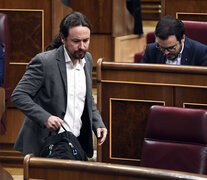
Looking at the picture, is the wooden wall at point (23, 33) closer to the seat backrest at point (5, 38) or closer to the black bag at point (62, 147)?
the seat backrest at point (5, 38)

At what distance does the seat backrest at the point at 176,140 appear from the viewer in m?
1.27

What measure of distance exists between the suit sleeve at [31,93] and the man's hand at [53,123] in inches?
0.4

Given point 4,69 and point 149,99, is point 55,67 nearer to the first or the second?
point 149,99

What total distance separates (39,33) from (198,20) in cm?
48

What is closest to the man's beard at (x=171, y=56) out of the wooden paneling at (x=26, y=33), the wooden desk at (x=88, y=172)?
the wooden paneling at (x=26, y=33)

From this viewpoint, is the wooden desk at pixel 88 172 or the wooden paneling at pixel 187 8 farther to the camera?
the wooden paneling at pixel 187 8

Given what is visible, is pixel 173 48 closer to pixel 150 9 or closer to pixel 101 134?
pixel 101 134

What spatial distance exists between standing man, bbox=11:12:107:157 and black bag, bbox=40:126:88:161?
25mm

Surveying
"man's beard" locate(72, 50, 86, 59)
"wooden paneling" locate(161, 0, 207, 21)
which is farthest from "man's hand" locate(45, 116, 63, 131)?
"wooden paneling" locate(161, 0, 207, 21)

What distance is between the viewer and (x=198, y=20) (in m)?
1.92

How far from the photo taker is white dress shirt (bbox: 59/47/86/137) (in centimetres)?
123

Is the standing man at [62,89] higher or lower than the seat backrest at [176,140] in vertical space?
higher

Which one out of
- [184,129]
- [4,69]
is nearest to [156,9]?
[4,69]

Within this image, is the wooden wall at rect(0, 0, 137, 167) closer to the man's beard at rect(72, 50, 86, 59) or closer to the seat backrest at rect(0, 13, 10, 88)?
the seat backrest at rect(0, 13, 10, 88)
